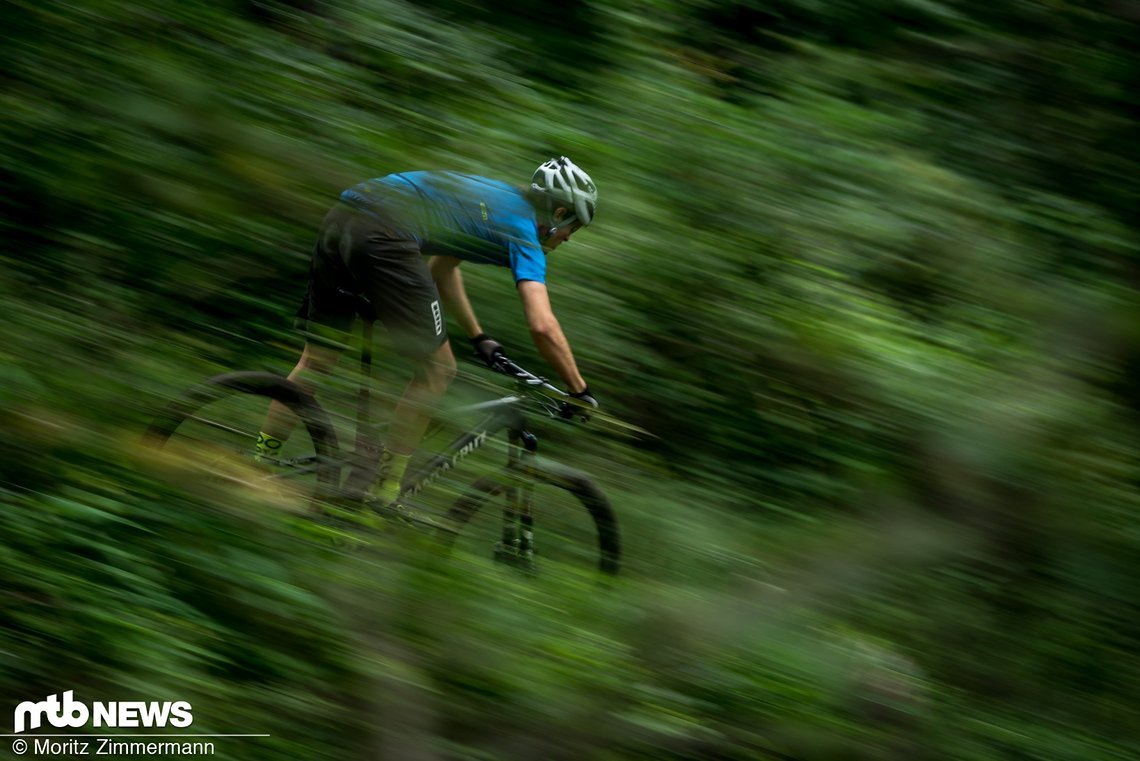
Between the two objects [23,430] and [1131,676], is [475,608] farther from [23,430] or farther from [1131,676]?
[1131,676]

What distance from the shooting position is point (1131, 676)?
124 inches

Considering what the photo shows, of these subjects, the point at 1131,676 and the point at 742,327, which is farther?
the point at 742,327

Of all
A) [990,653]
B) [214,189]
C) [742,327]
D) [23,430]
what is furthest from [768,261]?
[23,430]

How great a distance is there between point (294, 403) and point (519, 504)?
0.87m

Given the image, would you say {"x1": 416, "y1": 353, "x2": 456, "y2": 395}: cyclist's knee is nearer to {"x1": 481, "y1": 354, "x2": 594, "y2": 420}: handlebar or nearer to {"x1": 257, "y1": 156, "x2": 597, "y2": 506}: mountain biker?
{"x1": 257, "y1": 156, "x2": 597, "y2": 506}: mountain biker

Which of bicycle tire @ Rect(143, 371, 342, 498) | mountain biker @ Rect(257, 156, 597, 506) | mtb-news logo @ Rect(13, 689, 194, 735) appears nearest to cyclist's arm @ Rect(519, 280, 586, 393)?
mountain biker @ Rect(257, 156, 597, 506)

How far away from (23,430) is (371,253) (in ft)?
4.61

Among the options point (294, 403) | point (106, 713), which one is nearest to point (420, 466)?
point (294, 403)

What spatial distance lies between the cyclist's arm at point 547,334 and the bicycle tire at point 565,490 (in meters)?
0.34

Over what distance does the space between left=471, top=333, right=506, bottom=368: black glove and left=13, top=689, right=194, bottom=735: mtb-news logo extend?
2.07 m

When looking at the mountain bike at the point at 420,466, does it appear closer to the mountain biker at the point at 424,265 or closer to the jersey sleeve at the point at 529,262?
the mountain biker at the point at 424,265

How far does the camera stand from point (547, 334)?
4469mm

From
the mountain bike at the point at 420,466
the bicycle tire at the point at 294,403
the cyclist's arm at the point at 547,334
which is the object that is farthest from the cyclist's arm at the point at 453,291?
the bicycle tire at the point at 294,403

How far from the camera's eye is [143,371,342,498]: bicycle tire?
3.68m
